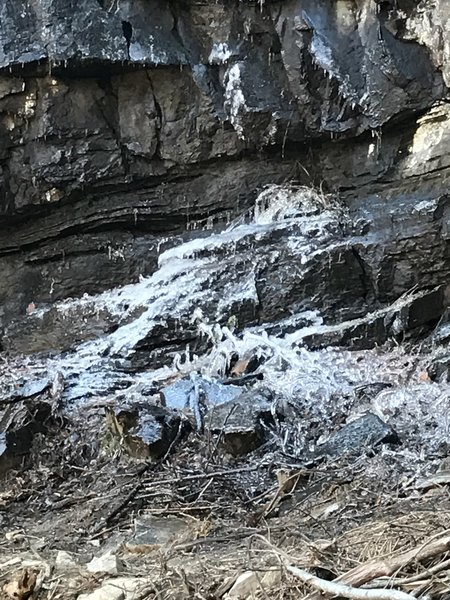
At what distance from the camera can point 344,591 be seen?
190cm

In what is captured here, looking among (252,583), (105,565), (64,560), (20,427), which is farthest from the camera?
(20,427)

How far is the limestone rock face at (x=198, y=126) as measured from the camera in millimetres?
5852

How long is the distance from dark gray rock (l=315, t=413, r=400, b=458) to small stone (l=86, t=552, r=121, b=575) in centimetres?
133

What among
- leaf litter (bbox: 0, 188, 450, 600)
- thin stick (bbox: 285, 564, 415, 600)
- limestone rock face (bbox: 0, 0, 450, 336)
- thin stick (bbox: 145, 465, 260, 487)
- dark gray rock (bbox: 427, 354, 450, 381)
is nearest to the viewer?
thin stick (bbox: 285, 564, 415, 600)

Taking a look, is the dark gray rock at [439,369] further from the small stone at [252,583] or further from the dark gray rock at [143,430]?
the small stone at [252,583]

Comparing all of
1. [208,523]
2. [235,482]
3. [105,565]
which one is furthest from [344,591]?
[235,482]

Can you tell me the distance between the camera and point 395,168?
614cm

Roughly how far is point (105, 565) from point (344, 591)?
1034mm

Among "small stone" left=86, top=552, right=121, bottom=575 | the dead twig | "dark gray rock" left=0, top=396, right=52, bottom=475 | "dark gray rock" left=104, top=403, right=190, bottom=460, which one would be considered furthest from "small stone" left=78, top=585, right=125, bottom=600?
"dark gray rock" left=0, top=396, right=52, bottom=475

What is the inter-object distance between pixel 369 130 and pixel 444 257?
1.26 meters

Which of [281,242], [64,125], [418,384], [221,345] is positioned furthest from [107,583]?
[64,125]

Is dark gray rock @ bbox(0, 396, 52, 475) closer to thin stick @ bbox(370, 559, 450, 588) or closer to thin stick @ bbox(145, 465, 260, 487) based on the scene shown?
thin stick @ bbox(145, 465, 260, 487)

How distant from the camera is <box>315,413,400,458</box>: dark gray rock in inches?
141

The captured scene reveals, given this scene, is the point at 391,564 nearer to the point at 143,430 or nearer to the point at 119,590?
the point at 119,590
